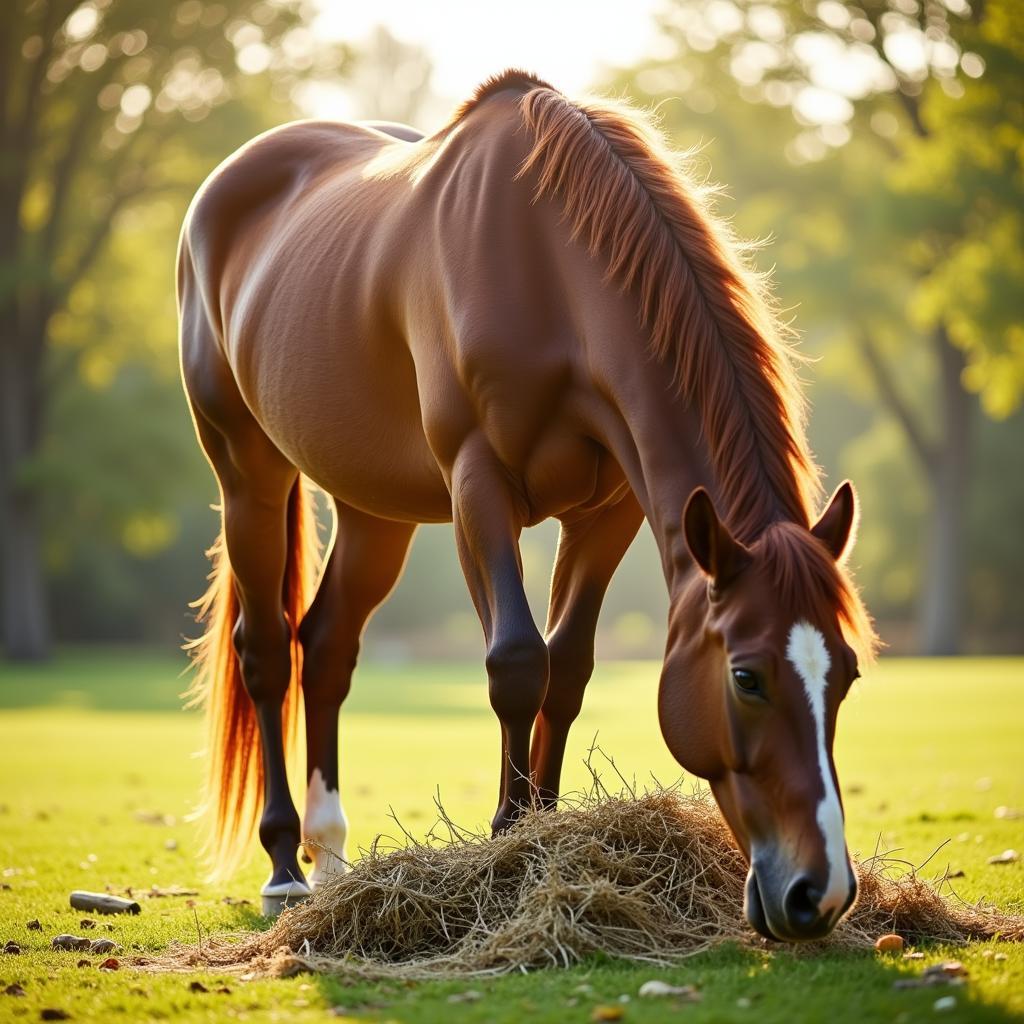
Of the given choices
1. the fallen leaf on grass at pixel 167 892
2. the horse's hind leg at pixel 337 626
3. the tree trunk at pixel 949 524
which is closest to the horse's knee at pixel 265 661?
the horse's hind leg at pixel 337 626

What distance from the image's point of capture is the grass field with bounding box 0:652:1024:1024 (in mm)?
3061

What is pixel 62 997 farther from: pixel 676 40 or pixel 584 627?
pixel 676 40

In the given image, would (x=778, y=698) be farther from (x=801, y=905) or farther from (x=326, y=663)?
(x=326, y=663)

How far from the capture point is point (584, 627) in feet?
15.0

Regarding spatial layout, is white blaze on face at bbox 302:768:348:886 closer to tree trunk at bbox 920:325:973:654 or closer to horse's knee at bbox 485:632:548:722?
horse's knee at bbox 485:632:548:722

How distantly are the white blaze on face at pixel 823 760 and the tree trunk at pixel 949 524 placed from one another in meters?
25.7

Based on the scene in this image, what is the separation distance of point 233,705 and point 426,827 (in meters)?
1.42

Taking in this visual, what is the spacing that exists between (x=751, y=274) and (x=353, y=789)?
562 centimetres

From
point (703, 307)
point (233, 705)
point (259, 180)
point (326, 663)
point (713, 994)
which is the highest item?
point (259, 180)

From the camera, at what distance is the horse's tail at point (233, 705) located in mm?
5543

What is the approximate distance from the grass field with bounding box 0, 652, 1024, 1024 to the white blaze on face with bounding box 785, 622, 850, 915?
0.25 m

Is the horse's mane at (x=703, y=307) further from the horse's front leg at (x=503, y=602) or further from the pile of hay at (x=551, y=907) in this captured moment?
the pile of hay at (x=551, y=907)

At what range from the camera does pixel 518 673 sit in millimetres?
3951

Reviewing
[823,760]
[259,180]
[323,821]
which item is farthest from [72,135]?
[823,760]
